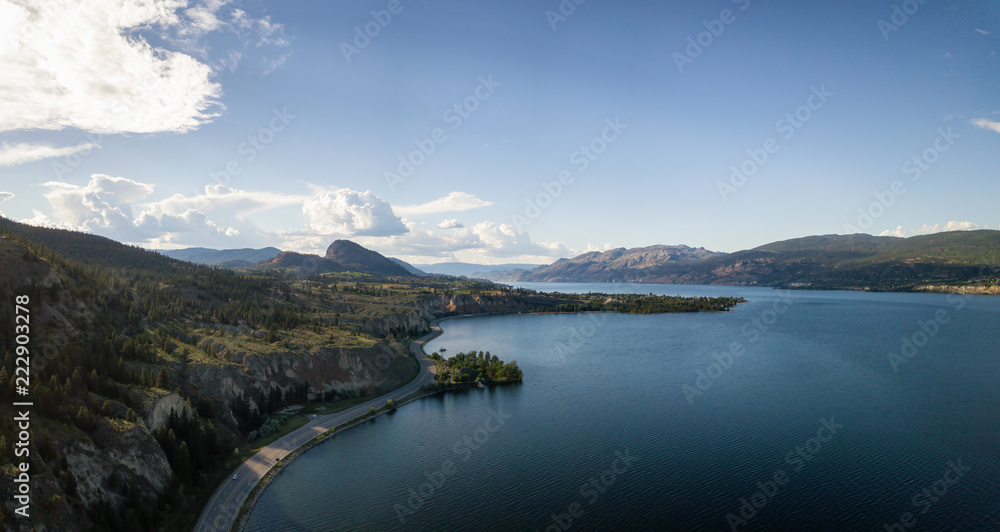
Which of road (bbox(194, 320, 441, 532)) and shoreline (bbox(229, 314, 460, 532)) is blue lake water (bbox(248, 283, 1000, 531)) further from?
road (bbox(194, 320, 441, 532))

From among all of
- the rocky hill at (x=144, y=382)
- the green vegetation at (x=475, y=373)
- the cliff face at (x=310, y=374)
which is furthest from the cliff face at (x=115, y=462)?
the green vegetation at (x=475, y=373)

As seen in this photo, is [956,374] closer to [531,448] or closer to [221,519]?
[531,448]

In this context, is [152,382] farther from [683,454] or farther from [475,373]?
[683,454]

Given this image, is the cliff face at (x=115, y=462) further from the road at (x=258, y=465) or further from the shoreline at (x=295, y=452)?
the shoreline at (x=295, y=452)

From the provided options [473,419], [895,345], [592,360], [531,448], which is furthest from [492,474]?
[895,345]

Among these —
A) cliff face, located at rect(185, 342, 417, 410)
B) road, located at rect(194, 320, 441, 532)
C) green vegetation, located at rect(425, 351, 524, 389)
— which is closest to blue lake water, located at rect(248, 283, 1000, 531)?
road, located at rect(194, 320, 441, 532)
